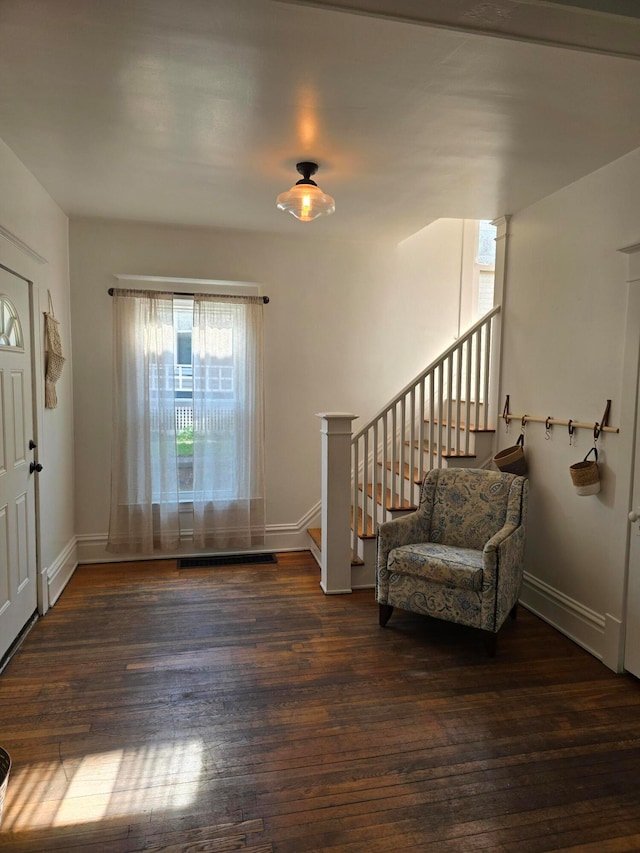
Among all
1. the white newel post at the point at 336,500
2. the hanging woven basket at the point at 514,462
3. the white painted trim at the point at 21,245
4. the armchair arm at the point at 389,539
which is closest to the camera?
the white painted trim at the point at 21,245

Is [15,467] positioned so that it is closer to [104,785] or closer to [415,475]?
[104,785]

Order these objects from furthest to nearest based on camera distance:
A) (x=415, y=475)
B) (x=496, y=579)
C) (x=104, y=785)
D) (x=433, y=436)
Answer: (x=415, y=475), (x=433, y=436), (x=496, y=579), (x=104, y=785)

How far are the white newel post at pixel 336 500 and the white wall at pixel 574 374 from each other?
3.95 ft

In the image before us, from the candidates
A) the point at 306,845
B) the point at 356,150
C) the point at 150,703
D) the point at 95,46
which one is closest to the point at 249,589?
the point at 150,703

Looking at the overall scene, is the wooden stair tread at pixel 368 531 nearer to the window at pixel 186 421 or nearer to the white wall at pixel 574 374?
the window at pixel 186 421

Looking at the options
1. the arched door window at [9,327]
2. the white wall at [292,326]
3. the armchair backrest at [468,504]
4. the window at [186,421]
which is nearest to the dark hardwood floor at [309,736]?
the armchair backrest at [468,504]

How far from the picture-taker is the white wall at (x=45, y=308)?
2699 millimetres

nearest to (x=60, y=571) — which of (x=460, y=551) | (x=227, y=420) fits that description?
(x=227, y=420)

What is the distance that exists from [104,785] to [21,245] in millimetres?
Result: 2585

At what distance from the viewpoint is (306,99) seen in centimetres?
212

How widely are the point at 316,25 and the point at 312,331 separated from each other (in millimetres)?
2849

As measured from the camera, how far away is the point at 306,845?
1628 mm

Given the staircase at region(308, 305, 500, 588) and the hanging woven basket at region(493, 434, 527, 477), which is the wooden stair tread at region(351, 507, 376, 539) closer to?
the staircase at region(308, 305, 500, 588)

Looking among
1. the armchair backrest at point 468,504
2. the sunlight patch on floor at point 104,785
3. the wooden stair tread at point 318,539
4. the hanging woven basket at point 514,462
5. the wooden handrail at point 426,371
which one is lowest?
the sunlight patch on floor at point 104,785
